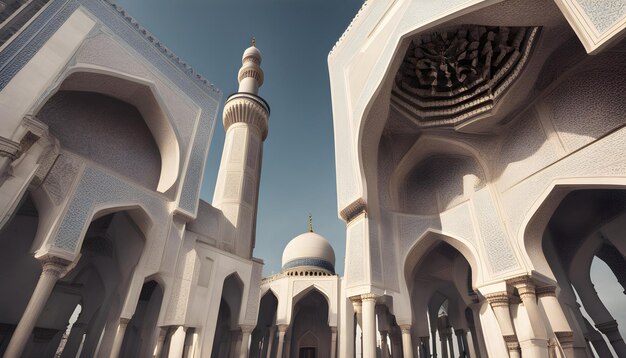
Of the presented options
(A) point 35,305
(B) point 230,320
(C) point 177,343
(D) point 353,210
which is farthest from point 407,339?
(A) point 35,305

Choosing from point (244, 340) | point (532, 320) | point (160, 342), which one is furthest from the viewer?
point (244, 340)

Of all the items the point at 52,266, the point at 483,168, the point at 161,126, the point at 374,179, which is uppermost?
the point at 161,126

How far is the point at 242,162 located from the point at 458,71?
19.9ft

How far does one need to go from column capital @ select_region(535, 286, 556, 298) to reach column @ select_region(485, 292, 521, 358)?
0.45 meters

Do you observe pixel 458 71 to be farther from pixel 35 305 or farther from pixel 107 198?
pixel 35 305

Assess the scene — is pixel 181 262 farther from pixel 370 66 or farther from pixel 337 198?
pixel 370 66

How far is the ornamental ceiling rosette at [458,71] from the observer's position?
16.2 ft

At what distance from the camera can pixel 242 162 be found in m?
9.13

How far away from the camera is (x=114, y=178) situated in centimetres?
520

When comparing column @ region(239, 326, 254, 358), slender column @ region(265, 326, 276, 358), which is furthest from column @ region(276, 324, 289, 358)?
column @ region(239, 326, 254, 358)

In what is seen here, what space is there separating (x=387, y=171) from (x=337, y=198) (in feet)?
4.44

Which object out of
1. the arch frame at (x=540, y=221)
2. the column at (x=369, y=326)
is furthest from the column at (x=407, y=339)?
the arch frame at (x=540, y=221)

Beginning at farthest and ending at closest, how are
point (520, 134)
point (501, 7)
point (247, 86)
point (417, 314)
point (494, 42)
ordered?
point (247, 86)
point (417, 314)
point (520, 134)
point (494, 42)
point (501, 7)

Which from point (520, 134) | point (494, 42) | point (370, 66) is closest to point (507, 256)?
point (520, 134)
